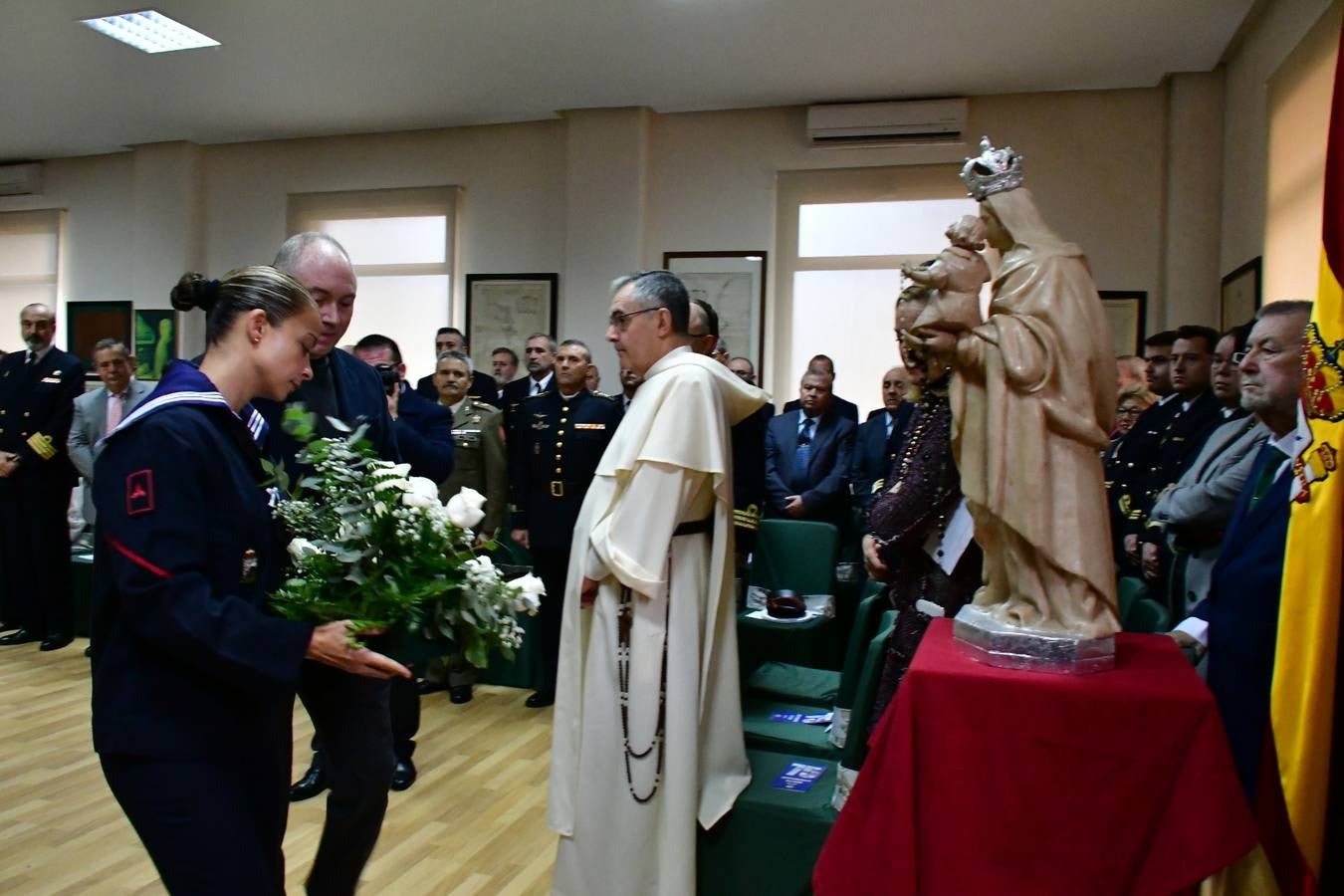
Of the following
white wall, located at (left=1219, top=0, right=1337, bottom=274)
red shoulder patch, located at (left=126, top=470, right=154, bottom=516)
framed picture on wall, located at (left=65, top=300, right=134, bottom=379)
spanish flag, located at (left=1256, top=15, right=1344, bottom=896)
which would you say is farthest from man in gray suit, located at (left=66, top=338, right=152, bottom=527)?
white wall, located at (left=1219, top=0, right=1337, bottom=274)

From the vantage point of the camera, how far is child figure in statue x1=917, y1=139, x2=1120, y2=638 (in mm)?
1450

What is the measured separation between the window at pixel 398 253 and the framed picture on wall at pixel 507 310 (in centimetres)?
32

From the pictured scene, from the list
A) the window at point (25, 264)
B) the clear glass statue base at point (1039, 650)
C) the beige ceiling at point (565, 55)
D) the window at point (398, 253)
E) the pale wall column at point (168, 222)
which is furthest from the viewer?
the window at point (25, 264)

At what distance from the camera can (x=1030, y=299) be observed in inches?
58.0

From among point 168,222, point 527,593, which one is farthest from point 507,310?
point 527,593

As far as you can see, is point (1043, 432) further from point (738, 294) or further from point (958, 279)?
point (738, 294)

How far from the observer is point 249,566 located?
1557mm

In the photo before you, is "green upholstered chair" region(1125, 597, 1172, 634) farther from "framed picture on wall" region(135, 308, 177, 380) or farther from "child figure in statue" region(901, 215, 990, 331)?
"framed picture on wall" region(135, 308, 177, 380)

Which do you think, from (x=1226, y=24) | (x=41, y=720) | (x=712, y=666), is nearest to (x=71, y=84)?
(x=41, y=720)

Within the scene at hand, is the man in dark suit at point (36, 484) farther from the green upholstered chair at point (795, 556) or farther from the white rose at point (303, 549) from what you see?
the white rose at point (303, 549)

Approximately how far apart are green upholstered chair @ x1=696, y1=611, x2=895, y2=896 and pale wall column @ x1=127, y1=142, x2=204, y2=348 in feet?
24.8

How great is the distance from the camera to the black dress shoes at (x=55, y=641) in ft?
17.2

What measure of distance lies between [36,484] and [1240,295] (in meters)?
6.64

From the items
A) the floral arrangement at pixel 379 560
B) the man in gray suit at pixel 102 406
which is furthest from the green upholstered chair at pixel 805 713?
the man in gray suit at pixel 102 406
